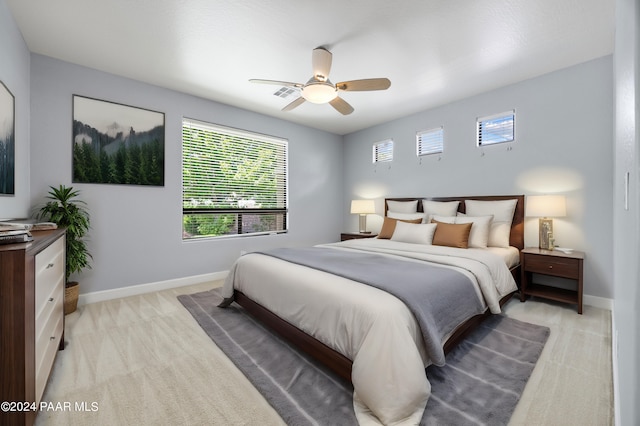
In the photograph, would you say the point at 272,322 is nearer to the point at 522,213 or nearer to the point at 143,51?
the point at 143,51

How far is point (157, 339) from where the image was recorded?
2.34 m

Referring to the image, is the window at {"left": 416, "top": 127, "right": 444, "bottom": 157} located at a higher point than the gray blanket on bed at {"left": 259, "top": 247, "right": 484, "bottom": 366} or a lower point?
higher

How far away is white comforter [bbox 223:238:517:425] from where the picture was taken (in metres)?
1.39

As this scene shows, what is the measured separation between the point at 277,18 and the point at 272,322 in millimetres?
2618

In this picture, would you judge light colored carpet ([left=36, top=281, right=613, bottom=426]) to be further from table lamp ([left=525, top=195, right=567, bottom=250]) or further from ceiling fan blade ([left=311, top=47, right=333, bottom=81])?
ceiling fan blade ([left=311, top=47, right=333, bottom=81])

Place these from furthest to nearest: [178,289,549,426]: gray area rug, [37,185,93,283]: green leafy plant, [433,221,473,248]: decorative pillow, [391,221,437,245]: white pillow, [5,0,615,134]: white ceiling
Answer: [391,221,437,245]: white pillow, [433,221,473,248]: decorative pillow, [37,185,93,283]: green leafy plant, [5,0,615,134]: white ceiling, [178,289,549,426]: gray area rug

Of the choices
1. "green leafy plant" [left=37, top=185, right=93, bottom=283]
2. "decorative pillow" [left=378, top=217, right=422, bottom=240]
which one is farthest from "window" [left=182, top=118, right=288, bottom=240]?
"decorative pillow" [left=378, top=217, right=422, bottom=240]

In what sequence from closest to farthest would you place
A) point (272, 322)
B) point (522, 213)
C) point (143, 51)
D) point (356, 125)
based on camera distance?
point (272, 322)
point (143, 51)
point (522, 213)
point (356, 125)

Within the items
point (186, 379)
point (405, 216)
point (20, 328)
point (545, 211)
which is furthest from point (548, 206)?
point (20, 328)

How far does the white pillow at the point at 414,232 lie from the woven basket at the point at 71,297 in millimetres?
3868

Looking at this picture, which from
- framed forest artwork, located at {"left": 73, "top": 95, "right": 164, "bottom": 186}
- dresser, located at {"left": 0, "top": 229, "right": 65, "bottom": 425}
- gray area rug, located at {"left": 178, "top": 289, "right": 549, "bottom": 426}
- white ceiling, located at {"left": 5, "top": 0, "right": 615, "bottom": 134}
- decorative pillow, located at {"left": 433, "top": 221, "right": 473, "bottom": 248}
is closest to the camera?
dresser, located at {"left": 0, "top": 229, "right": 65, "bottom": 425}

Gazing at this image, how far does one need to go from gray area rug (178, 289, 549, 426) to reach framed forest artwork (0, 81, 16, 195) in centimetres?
197

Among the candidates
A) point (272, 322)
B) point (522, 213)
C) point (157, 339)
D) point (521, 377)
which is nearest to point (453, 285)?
point (521, 377)

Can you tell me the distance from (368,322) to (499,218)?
292 centimetres
